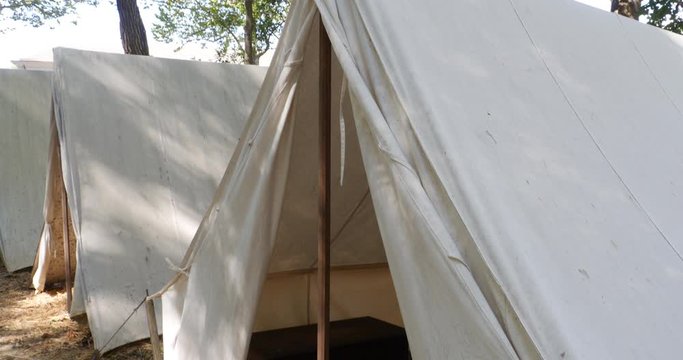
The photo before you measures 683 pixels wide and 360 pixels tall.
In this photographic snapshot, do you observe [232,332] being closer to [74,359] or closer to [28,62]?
[74,359]

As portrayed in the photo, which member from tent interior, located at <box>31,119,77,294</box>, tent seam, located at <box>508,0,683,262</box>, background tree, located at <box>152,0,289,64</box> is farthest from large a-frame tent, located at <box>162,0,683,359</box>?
background tree, located at <box>152,0,289,64</box>

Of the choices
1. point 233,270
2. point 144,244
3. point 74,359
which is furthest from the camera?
point 144,244

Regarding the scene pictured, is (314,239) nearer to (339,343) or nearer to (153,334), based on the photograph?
(339,343)

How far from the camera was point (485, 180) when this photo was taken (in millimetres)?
1662

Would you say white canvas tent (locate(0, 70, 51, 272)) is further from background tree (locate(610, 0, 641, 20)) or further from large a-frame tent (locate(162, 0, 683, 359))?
background tree (locate(610, 0, 641, 20))

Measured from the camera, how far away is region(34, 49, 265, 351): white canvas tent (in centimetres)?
430

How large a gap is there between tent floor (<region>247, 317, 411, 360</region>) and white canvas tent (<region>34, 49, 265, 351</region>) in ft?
4.43

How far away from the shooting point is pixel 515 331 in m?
1.38

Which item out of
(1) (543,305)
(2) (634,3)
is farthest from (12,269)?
(2) (634,3)

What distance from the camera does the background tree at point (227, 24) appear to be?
14109 millimetres

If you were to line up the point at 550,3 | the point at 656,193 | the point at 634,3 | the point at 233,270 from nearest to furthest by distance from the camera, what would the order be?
the point at 656,193
the point at 233,270
the point at 550,3
the point at 634,3

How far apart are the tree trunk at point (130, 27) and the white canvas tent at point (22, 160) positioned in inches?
40.8

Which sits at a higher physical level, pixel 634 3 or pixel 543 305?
pixel 634 3

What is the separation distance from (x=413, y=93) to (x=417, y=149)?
19 cm
